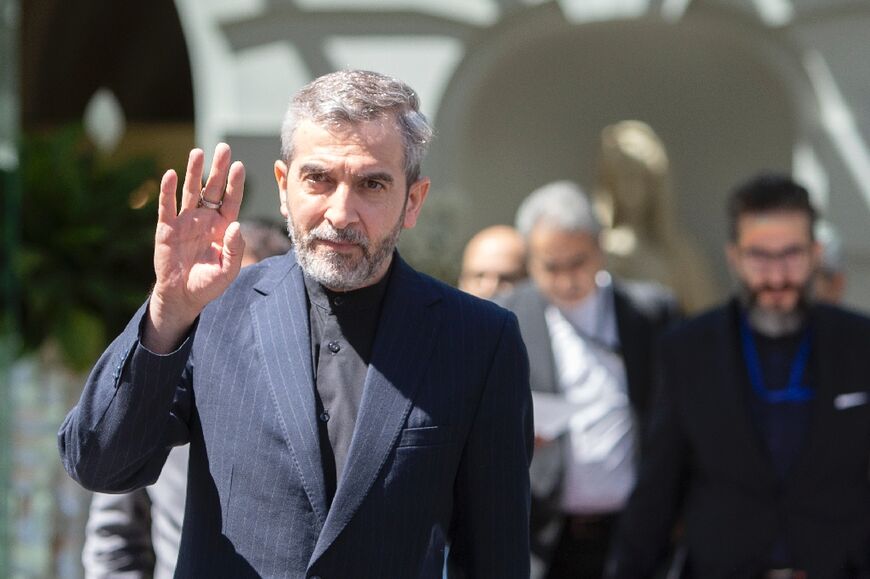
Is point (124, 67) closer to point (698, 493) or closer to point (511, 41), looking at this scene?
point (511, 41)

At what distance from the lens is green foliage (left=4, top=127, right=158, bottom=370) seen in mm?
7402

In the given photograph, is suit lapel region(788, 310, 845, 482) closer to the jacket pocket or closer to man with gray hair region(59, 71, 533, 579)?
man with gray hair region(59, 71, 533, 579)

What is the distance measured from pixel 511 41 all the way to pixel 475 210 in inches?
40.3

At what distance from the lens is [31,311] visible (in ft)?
24.4

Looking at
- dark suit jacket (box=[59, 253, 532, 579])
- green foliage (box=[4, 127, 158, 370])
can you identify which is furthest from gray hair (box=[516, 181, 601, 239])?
dark suit jacket (box=[59, 253, 532, 579])

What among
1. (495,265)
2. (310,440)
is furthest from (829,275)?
(310,440)

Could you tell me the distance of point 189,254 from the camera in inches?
98.7

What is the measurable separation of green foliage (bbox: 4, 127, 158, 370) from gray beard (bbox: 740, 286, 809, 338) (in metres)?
3.78

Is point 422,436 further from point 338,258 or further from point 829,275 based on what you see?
point 829,275

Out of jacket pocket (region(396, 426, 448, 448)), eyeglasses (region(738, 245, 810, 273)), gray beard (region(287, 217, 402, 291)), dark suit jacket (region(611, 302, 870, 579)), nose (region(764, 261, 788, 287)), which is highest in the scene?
gray beard (region(287, 217, 402, 291))

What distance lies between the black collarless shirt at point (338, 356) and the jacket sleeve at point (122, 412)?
0.27 meters

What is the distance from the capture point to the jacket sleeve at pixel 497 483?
2.71 m

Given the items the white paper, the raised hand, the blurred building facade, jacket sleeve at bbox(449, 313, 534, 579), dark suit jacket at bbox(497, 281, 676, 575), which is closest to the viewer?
the raised hand

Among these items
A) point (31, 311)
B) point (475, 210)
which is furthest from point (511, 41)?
point (31, 311)
